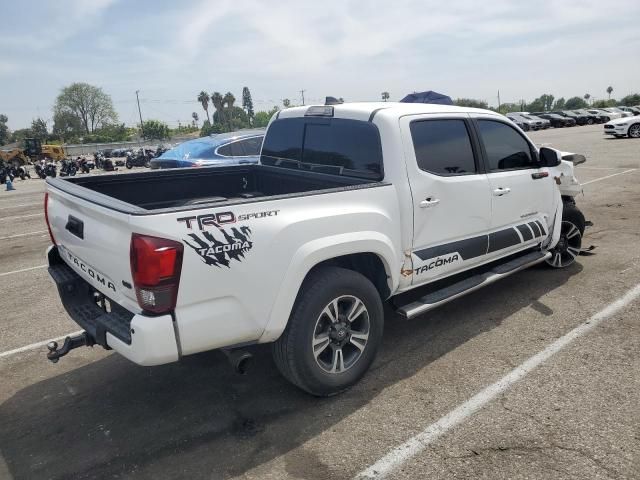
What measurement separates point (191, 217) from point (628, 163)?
16571mm

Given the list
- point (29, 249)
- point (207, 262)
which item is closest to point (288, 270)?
point (207, 262)

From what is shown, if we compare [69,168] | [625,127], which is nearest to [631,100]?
[625,127]

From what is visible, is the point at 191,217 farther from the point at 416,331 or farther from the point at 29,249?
the point at 29,249

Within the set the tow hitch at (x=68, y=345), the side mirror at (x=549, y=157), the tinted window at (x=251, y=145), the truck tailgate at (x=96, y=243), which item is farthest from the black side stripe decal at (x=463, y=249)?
the tinted window at (x=251, y=145)

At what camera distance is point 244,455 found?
281 centimetres

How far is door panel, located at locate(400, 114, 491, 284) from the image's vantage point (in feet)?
11.9

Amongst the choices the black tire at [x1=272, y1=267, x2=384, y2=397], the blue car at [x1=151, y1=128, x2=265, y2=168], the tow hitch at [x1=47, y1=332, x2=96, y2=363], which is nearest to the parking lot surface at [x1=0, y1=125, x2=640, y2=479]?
the black tire at [x1=272, y1=267, x2=384, y2=397]

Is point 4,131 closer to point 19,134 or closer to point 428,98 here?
point 19,134

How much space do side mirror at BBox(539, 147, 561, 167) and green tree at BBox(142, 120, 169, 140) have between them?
103132 mm

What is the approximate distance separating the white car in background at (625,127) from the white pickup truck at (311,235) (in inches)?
925

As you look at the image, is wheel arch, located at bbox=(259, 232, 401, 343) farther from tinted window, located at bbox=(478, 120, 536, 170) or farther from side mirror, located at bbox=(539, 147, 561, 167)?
side mirror, located at bbox=(539, 147, 561, 167)

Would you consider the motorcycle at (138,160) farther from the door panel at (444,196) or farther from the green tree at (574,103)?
the green tree at (574,103)

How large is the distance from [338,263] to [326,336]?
1.72 ft

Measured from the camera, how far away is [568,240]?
18.4 ft
